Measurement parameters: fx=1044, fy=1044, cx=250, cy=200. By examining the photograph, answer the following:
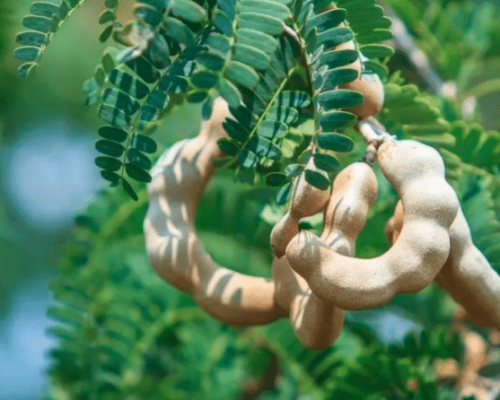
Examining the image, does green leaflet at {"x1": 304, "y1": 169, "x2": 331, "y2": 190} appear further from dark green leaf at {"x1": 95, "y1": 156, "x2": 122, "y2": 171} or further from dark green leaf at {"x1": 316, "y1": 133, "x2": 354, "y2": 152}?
dark green leaf at {"x1": 95, "y1": 156, "x2": 122, "y2": 171}

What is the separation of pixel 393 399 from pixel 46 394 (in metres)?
0.45

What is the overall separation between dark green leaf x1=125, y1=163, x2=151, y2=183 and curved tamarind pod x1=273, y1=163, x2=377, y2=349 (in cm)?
11

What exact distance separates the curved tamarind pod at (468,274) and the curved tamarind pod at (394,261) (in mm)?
42

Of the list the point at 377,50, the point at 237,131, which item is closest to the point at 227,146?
the point at 237,131

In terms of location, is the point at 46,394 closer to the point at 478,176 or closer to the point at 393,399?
the point at 393,399

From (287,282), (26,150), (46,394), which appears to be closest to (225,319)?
(287,282)

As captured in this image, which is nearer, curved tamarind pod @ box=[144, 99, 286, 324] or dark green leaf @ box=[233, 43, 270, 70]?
dark green leaf @ box=[233, 43, 270, 70]

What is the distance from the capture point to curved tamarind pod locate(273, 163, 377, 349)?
601mm

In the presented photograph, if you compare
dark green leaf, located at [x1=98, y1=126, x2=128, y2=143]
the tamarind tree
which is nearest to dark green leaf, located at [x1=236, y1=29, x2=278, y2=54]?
the tamarind tree

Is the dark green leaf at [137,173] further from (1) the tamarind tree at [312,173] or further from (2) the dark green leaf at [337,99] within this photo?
(2) the dark green leaf at [337,99]

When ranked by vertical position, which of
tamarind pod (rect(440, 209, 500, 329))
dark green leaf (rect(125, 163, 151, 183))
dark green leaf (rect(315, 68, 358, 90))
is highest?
dark green leaf (rect(315, 68, 358, 90))

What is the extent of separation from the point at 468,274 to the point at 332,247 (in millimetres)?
101

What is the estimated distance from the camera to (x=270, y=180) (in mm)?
617

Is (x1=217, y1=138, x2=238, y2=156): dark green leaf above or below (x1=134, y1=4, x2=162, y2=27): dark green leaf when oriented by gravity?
below
